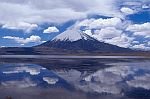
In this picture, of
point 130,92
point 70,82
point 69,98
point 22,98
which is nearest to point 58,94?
point 69,98

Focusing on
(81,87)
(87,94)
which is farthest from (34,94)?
(81,87)

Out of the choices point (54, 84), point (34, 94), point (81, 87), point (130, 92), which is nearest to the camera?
point (34, 94)

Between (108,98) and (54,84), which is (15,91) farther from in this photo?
(108,98)

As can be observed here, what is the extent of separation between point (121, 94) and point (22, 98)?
6.54 meters

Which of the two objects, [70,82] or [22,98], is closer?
[22,98]

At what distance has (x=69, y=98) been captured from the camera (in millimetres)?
21672

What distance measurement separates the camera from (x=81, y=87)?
2669 centimetres

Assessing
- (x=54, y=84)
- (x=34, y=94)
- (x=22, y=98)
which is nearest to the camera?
(x=22, y=98)

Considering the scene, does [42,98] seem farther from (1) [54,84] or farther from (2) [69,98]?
(1) [54,84]

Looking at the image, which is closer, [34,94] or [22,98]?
[22,98]

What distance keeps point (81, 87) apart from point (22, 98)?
6.81 meters

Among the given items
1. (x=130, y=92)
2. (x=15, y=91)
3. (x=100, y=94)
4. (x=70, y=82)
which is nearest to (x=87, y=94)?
(x=100, y=94)

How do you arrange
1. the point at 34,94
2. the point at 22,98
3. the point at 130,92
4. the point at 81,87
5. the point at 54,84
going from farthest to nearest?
1. the point at 54,84
2. the point at 81,87
3. the point at 130,92
4. the point at 34,94
5. the point at 22,98

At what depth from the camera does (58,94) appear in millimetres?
22891
